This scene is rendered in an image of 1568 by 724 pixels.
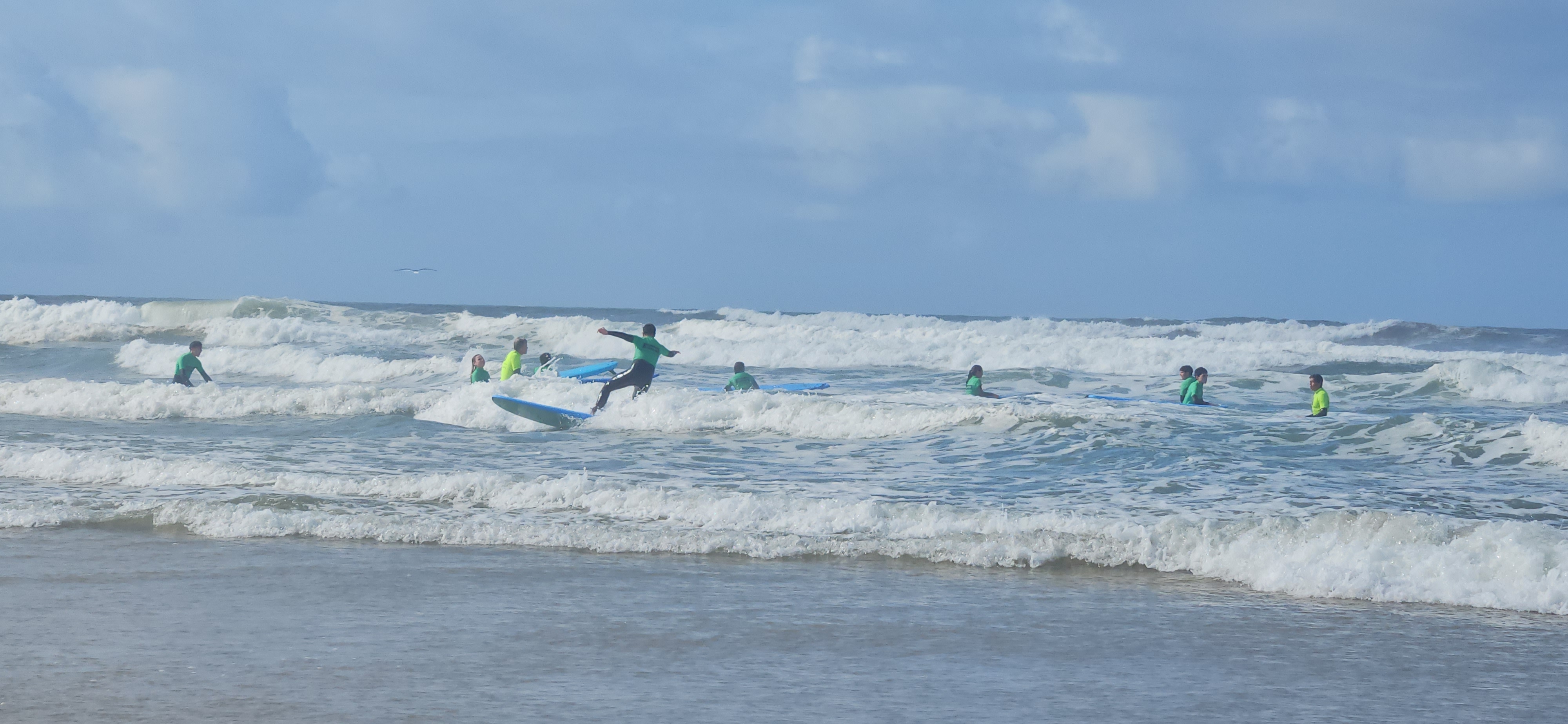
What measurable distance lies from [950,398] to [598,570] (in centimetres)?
1229

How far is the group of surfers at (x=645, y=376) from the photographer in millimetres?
16312

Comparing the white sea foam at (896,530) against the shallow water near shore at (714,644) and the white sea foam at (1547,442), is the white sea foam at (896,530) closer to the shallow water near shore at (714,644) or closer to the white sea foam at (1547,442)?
the shallow water near shore at (714,644)

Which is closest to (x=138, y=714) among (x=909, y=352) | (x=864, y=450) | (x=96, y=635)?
(x=96, y=635)

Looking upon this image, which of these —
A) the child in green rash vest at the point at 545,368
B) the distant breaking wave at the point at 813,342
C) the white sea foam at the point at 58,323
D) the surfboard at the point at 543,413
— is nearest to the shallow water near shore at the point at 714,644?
the surfboard at the point at 543,413

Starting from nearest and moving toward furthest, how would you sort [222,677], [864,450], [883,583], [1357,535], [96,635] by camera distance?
[222,677] → [96,635] → [883,583] → [1357,535] → [864,450]

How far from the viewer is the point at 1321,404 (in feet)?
52.4

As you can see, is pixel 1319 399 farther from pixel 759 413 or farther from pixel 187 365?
pixel 187 365

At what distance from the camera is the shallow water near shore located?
4.82 metres

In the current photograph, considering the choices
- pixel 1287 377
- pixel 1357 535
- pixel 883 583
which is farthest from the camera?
pixel 1287 377

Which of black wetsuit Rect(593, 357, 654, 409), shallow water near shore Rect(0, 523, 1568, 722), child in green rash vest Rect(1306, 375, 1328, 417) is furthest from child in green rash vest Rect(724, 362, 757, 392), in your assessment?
shallow water near shore Rect(0, 523, 1568, 722)

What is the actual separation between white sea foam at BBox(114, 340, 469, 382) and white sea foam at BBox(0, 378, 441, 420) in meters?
8.07

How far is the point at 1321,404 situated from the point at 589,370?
13003mm

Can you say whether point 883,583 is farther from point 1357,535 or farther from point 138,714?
point 138,714

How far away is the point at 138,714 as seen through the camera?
14.9 ft
